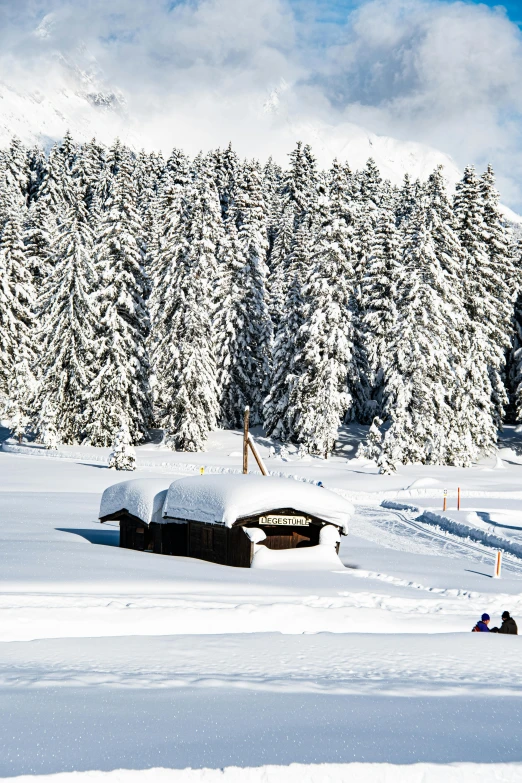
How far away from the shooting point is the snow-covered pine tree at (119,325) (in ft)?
154

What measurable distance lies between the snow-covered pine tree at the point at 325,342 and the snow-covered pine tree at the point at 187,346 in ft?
18.8

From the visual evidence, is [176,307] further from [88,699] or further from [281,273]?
[88,699]

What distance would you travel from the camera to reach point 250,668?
869 centimetres

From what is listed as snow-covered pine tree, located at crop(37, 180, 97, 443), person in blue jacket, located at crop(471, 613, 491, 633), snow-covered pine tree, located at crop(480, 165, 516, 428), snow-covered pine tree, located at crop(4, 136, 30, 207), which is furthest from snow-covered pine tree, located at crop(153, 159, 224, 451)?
snow-covered pine tree, located at crop(4, 136, 30, 207)

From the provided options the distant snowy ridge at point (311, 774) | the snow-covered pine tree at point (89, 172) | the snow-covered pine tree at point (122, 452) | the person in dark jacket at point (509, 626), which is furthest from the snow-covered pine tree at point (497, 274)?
the snow-covered pine tree at point (89, 172)

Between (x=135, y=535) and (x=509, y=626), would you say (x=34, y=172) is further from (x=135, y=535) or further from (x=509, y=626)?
(x=509, y=626)

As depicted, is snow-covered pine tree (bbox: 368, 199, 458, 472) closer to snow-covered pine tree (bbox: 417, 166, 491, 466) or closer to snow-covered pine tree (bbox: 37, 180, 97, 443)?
snow-covered pine tree (bbox: 417, 166, 491, 466)

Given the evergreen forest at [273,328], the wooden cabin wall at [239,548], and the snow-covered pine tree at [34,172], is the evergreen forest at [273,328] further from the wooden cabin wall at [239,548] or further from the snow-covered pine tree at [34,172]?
the snow-covered pine tree at [34,172]

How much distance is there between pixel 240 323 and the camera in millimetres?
52438

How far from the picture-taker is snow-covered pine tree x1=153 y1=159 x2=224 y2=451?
1842 inches

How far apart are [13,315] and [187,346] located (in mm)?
14672

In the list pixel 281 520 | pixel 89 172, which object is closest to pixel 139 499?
pixel 281 520

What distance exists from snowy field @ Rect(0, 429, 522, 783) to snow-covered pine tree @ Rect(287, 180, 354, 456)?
72.8 feet

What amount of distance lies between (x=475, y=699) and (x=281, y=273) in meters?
55.3
